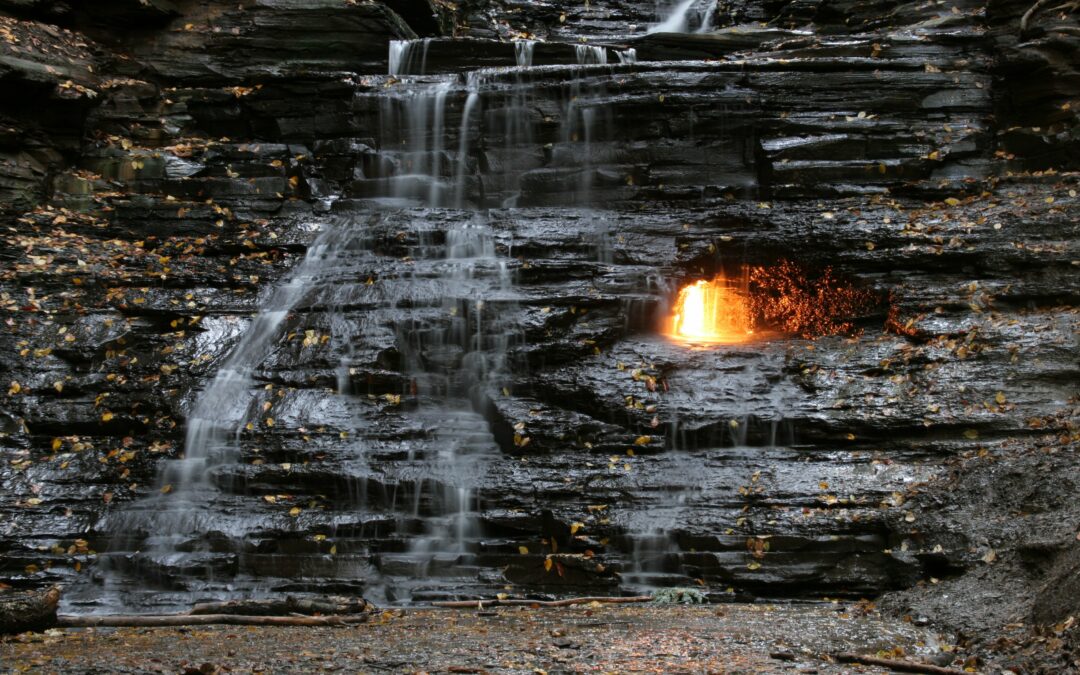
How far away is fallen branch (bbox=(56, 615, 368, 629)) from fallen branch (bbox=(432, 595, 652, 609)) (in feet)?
2.86

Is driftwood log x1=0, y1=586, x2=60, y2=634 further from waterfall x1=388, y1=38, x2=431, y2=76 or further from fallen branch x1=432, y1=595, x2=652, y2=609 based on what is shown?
waterfall x1=388, y1=38, x2=431, y2=76

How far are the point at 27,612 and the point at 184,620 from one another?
1074 millimetres

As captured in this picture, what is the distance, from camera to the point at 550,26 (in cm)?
1689

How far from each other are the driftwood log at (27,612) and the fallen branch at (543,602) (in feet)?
9.68

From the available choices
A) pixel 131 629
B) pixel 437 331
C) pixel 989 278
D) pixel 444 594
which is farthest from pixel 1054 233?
pixel 131 629

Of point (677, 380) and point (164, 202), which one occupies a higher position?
point (164, 202)

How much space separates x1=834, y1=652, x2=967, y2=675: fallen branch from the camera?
14.2 ft

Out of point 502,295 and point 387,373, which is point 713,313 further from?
point 387,373

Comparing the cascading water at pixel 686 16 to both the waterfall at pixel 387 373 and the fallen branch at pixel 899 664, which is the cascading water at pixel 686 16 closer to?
the waterfall at pixel 387 373

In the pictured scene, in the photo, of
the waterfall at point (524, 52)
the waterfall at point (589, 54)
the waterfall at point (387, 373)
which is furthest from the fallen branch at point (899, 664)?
the waterfall at point (524, 52)

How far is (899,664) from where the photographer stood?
454cm

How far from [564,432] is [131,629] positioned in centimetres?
426

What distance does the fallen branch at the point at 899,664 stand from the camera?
4.34m

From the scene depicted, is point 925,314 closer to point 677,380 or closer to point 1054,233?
point 1054,233
